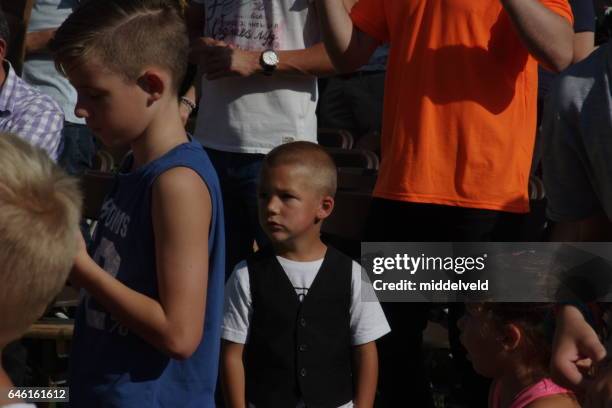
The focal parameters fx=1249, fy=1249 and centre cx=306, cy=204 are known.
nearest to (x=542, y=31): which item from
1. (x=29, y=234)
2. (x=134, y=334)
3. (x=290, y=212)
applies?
(x=290, y=212)

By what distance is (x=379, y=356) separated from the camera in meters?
4.36

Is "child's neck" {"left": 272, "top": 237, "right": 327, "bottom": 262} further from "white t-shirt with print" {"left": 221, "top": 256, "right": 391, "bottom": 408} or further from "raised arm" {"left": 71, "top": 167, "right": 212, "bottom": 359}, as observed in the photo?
"raised arm" {"left": 71, "top": 167, "right": 212, "bottom": 359}

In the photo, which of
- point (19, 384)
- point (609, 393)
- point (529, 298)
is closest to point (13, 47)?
point (19, 384)

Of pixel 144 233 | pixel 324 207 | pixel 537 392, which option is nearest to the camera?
pixel 144 233

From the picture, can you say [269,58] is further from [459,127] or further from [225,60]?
[459,127]

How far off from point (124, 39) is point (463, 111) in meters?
1.48

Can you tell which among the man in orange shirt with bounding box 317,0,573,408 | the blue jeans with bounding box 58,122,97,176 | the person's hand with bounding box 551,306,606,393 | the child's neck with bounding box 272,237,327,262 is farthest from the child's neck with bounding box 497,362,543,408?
the blue jeans with bounding box 58,122,97,176

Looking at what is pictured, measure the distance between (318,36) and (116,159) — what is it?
110 inches

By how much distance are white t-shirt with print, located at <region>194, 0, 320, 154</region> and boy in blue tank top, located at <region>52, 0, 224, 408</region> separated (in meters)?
1.37

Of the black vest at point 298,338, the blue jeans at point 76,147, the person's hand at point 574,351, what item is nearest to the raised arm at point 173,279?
the person's hand at point 574,351

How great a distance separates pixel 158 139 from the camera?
2.96m

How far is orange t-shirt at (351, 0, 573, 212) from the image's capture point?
4.11 m

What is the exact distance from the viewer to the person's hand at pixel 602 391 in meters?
2.15

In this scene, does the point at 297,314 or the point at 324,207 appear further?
the point at 324,207
